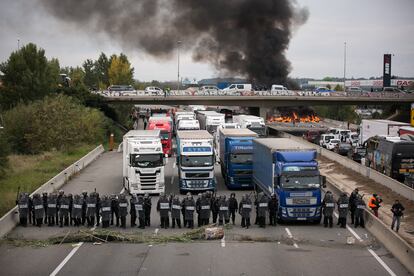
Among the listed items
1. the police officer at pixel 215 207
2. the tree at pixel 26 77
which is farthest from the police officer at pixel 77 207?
the tree at pixel 26 77

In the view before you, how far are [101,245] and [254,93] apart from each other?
6467 centimetres

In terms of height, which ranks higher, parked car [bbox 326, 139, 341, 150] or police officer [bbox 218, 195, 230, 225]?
police officer [bbox 218, 195, 230, 225]

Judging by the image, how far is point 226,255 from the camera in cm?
2180

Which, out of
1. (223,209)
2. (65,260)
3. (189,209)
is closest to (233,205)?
(223,209)

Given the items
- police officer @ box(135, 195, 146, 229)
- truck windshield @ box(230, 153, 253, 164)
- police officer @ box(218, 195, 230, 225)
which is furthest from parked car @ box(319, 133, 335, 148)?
police officer @ box(135, 195, 146, 229)

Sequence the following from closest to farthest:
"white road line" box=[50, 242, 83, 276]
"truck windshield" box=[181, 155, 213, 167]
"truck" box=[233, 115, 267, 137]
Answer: "white road line" box=[50, 242, 83, 276] < "truck windshield" box=[181, 155, 213, 167] < "truck" box=[233, 115, 267, 137]

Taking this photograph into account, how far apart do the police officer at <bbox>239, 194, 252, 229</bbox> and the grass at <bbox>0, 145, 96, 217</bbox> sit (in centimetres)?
976

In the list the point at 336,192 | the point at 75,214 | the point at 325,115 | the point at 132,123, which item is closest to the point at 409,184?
the point at 336,192

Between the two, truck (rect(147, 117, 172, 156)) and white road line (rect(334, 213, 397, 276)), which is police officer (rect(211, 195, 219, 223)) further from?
truck (rect(147, 117, 172, 156))

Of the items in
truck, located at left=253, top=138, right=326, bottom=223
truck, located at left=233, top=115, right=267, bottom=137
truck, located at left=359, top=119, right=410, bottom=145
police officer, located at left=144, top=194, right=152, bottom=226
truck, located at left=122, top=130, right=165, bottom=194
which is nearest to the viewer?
police officer, located at left=144, top=194, right=152, bottom=226

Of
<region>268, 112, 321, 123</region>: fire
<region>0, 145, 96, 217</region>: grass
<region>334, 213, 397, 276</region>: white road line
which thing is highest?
<region>334, 213, 397, 276</region>: white road line

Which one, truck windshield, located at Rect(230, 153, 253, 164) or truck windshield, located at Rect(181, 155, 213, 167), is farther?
truck windshield, located at Rect(230, 153, 253, 164)

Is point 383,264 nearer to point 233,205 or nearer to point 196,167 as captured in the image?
point 233,205

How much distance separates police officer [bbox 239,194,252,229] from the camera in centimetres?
2572
